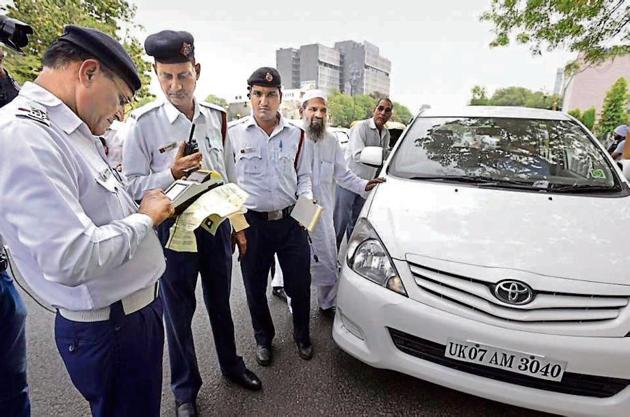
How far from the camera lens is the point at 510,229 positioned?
5.66 ft

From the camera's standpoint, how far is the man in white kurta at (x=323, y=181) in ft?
8.59

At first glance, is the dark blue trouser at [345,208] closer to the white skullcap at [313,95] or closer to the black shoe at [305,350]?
the white skullcap at [313,95]

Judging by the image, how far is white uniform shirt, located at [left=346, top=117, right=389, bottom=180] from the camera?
12.3 feet

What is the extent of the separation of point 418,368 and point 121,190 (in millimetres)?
1397

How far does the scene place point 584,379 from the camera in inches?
55.6

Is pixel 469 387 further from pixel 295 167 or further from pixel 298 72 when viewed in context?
pixel 298 72

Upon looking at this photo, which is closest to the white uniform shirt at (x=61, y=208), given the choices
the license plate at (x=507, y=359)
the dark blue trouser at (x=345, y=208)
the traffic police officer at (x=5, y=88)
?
the traffic police officer at (x=5, y=88)

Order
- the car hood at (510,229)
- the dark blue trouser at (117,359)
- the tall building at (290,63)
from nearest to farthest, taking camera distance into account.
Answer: the dark blue trouser at (117,359), the car hood at (510,229), the tall building at (290,63)

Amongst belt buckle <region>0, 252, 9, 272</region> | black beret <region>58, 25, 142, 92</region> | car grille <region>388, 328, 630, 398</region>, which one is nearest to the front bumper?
car grille <region>388, 328, 630, 398</region>

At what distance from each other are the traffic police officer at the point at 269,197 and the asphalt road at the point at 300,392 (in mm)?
122

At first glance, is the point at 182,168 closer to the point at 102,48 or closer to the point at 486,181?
the point at 102,48

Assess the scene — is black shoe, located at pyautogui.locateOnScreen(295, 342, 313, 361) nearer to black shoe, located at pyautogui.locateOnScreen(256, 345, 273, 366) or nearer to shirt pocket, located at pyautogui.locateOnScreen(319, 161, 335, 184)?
black shoe, located at pyautogui.locateOnScreen(256, 345, 273, 366)

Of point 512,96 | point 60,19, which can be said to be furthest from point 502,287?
point 512,96

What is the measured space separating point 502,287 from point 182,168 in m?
1.40
